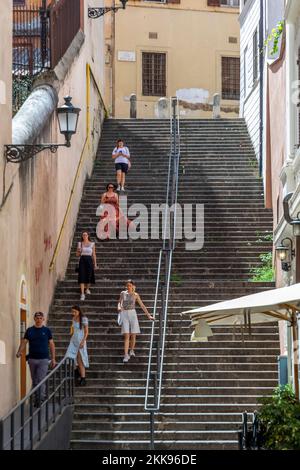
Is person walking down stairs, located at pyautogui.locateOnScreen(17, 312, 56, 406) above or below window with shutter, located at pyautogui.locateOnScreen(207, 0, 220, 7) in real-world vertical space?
below

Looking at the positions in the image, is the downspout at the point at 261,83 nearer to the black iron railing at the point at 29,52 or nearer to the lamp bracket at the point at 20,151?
the black iron railing at the point at 29,52

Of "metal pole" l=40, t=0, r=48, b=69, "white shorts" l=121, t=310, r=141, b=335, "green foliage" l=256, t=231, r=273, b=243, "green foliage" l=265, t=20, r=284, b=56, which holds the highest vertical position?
"metal pole" l=40, t=0, r=48, b=69

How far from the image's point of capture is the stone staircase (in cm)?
2188

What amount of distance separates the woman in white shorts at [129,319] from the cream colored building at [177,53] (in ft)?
81.2

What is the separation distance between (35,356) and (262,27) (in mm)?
15325

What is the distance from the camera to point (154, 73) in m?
49.5

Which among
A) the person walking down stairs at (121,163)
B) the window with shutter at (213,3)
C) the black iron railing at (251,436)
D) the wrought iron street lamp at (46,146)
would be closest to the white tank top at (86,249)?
the person walking down stairs at (121,163)

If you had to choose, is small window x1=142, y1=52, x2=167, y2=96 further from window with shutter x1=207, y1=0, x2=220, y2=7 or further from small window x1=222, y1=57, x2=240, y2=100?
window with shutter x1=207, y1=0, x2=220, y2=7

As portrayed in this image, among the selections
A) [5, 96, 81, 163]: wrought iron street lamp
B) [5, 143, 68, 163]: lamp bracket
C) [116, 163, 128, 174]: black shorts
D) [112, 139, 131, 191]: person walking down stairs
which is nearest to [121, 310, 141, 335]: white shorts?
[5, 96, 81, 163]: wrought iron street lamp

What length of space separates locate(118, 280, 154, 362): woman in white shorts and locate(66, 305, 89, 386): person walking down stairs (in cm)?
107

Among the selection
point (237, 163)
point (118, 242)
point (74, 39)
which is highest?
point (74, 39)

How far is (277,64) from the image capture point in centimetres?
2748

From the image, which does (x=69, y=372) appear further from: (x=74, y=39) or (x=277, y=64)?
(x=74, y=39)
